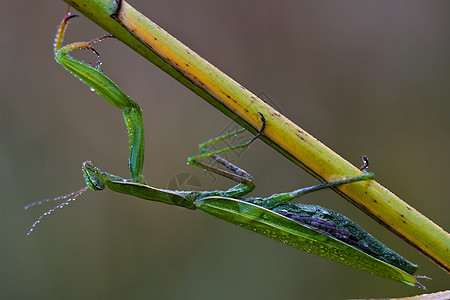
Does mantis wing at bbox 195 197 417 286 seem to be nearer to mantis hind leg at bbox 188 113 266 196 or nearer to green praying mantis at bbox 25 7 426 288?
green praying mantis at bbox 25 7 426 288

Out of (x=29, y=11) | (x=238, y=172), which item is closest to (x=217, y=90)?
(x=238, y=172)

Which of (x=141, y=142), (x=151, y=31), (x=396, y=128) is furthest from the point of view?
(x=396, y=128)

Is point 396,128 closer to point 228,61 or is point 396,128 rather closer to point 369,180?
point 228,61

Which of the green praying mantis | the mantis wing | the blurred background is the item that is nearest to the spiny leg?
the green praying mantis

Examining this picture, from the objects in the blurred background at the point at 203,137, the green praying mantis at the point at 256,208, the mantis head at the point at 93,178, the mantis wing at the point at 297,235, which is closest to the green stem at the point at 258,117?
the green praying mantis at the point at 256,208

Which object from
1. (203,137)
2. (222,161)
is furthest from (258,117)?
(203,137)

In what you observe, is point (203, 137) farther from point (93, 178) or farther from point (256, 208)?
point (256, 208)

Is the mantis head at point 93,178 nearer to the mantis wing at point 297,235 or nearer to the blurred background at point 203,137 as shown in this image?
the mantis wing at point 297,235
